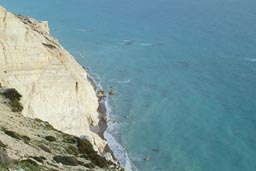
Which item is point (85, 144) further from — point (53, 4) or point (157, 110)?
point (53, 4)

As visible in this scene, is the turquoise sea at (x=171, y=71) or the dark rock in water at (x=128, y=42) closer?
the turquoise sea at (x=171, y=71)

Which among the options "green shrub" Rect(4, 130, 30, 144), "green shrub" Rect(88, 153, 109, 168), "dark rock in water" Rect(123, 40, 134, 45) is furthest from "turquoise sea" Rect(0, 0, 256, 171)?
"green shrub" Rect(4, 130, 30, 144)

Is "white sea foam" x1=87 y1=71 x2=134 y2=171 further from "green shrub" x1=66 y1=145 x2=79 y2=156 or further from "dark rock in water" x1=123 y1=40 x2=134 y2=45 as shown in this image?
"dark rock in water" x1=123 y1=40 x2=134 y2=45

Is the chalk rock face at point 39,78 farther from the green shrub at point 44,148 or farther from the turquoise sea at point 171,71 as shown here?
the green shrub at point 44,148

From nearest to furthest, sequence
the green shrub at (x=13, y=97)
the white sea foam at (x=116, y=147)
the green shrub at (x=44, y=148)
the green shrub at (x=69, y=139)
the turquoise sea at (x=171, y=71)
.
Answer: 1. the green shrub at (x=44, y=148)
2. the green shrub at (x=69, y=139)
3. the green shrub at (x=13, y=97)
4. the white sea foam at (x=116, y=147)
5. the turquoise sea at (x=171, y=71)

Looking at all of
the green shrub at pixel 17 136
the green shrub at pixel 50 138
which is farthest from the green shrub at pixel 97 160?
the green shrub at pixel 17 136

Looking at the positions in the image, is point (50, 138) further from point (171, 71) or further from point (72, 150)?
point (171, 71)

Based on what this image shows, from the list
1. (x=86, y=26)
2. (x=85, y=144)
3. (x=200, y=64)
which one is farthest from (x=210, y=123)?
(x=86, y=26)
